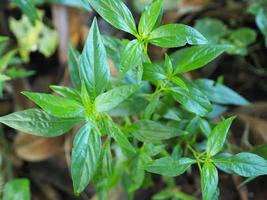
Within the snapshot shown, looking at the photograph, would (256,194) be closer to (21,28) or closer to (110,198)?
(110,198)

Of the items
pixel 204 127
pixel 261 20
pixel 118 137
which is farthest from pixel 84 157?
pixel 261 20

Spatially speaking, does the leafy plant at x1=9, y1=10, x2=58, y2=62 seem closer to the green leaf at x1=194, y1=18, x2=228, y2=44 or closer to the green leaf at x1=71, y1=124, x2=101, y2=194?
the green leaf at x1=194, y1=18, x2=228, y2=44

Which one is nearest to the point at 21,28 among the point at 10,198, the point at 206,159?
the point at 10,198

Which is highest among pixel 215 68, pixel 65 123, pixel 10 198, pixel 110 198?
pixel 65 123

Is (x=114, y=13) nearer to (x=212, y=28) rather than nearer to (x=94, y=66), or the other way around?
(x=94, y=66)

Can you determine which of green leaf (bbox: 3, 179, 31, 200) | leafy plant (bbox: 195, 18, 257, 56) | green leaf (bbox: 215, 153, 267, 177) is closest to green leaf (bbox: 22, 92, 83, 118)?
green leaf (bbox: 215, 153, 267, 177)

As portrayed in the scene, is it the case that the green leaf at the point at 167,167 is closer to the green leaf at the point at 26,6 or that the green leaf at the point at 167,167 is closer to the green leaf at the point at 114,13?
the green leaf at the point at 114,13

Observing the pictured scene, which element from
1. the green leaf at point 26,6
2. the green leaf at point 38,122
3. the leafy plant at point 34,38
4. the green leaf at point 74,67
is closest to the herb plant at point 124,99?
the green leaf at point 38,122
